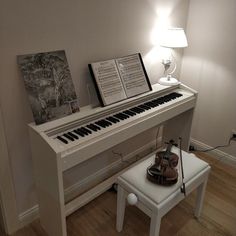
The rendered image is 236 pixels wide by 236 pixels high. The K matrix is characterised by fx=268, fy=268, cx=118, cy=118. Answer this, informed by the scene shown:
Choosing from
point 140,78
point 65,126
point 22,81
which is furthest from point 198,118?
point 22,81

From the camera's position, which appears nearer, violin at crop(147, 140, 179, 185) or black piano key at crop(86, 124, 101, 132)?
violin at crop(147, 140, 179, 185)

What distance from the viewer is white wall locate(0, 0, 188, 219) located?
1497 millimetres

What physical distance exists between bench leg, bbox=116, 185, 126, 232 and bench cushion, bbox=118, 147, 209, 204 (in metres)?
0.09

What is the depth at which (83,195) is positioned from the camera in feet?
6.91

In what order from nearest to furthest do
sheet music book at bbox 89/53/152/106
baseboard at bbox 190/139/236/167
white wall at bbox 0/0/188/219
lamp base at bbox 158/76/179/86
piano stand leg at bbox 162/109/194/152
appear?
white wall at bbox 0/0/188/219 < sheet music book at bbox 89/53/152/106 < lamp base at bbox 158/76/179/86 < piano stand leg at bbox 162/109/194/152 < baseboard at bbox 190/139/236/167

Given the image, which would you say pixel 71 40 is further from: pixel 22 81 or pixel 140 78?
pixel 140 78

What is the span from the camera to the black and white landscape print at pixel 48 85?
62.0 inches

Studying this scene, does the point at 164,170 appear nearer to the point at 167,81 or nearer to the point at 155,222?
the point at 155,222

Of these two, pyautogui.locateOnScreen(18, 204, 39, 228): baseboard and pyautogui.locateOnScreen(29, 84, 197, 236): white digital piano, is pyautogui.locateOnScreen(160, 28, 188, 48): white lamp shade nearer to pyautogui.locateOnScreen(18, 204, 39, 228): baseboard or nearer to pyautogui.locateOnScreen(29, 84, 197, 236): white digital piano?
pyautogui.locateOnScreen(29, 84, 197, 236): white digital piano

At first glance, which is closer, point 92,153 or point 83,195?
point 92,153

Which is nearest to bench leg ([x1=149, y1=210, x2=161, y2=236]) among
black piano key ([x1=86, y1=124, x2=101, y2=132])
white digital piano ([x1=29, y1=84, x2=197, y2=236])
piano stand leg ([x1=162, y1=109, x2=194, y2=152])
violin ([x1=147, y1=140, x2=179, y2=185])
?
violin ([x1=147, y1=140, x2=179, y2=185])

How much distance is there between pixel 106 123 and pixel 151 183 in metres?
0.48

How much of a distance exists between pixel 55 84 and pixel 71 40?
32 cm

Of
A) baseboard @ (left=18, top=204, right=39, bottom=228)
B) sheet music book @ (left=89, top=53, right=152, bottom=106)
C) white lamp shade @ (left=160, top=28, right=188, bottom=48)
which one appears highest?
white lamp shade @ (left=160, top=28, right=188, bottom=48)
